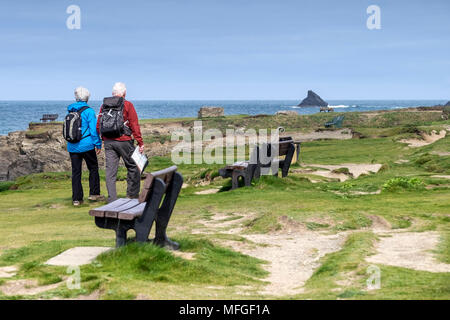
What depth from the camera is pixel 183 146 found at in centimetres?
2441

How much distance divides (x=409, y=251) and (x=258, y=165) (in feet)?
20.5

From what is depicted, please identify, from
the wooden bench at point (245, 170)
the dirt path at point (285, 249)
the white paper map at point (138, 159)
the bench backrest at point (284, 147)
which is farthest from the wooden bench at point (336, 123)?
the white paper map at point (138, 159)

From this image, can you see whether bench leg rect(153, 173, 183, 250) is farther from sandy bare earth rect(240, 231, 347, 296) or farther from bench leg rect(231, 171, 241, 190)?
bench leg rect(231, 171, 241, 190)

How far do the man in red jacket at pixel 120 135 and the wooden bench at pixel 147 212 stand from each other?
123 inches

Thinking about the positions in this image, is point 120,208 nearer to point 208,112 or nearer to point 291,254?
point 291,254

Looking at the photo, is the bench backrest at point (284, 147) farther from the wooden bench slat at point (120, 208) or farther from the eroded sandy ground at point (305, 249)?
the wooden bench slat at point (120, 208)

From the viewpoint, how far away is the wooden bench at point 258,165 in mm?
12242

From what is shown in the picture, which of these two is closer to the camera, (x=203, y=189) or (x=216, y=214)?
(x=216, y=214)

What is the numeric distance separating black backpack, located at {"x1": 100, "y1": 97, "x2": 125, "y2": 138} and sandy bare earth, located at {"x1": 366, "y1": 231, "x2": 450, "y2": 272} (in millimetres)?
4414

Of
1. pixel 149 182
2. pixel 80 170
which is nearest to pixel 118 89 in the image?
pixel 80 170
